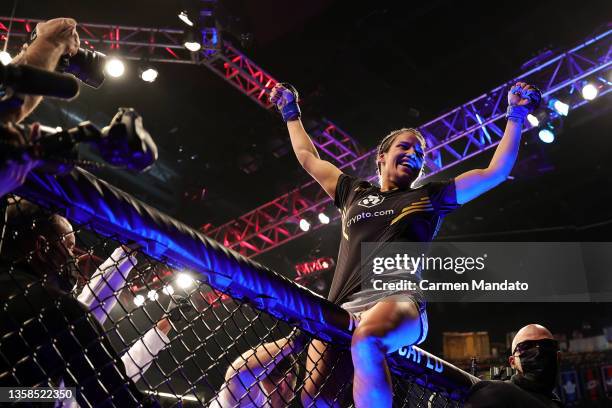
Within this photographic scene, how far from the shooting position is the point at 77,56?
1420mm

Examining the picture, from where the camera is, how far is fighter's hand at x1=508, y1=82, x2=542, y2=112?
209cm

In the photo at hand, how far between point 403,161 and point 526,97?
21.5 inches

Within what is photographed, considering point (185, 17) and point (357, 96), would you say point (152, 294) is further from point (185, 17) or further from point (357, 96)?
point (357, 96)

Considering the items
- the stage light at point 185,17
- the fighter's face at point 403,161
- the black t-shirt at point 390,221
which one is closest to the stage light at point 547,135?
the stage light at point 185,17

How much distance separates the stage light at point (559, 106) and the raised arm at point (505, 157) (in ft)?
14.9

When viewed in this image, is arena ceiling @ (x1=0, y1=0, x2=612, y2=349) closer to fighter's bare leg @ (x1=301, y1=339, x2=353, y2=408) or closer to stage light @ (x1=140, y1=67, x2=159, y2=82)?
stage light @ (x1=140, y1=67, x2=159, y2=82)

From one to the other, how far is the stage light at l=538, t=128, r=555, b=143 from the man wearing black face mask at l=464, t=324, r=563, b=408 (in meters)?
4.68

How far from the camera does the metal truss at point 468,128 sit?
19.6 ft

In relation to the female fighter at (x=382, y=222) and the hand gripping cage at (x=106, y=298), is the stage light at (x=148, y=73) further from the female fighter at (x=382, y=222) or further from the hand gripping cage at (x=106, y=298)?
the hand gripping cage at (x=106, y=298)

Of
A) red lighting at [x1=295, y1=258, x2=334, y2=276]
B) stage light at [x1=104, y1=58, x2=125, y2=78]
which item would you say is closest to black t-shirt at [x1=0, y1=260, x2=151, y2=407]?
stage light at [x1=104, y1=58, x2=125, y2=78]

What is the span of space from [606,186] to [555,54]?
3868mm

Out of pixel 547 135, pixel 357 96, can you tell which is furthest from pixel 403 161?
pixel 357 96

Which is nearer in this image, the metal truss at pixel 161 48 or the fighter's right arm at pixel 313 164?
the fighter's right arm at pixel 313 164

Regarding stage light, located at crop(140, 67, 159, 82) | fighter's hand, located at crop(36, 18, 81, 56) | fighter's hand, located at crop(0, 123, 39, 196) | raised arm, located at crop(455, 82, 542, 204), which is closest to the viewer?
fighter's hand, located at crop(0, 123, 39, 196)
